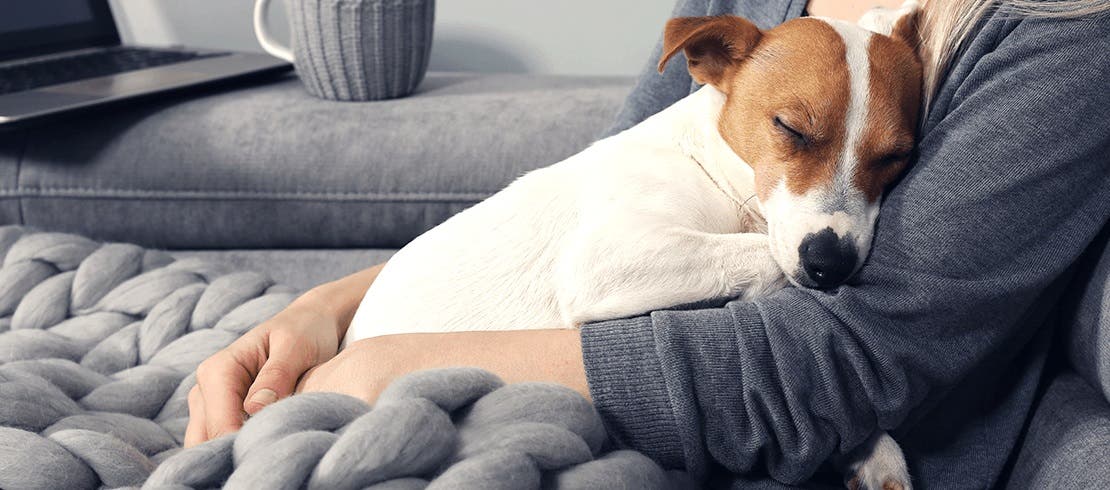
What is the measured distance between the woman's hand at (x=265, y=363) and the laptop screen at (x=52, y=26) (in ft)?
4.52

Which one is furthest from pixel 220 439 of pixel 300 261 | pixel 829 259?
pixel 300 261

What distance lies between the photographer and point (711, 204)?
3.09 ft

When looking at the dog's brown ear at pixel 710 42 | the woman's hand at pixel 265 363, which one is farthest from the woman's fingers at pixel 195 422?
the dog's brown ear at pixel 710 42

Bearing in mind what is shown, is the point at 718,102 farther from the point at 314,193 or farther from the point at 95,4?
the point at 95,4

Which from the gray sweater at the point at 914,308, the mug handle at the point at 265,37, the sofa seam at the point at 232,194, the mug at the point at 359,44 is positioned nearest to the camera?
the gray sweater at the point at 914,308

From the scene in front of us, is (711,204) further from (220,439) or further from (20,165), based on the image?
(20,165)

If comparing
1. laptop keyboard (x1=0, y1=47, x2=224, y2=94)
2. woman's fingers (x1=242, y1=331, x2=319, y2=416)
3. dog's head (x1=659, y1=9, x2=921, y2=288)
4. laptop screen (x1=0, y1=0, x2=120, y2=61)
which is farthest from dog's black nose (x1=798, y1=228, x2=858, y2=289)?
laptop screen (x1=0, y1=0, x2=120, y2=61)

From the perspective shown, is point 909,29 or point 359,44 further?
point 359,44

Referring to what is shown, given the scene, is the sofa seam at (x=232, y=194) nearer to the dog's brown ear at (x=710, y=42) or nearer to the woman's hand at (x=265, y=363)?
the woman's hand at (x=265, y=363)

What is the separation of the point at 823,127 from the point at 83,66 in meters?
1.73

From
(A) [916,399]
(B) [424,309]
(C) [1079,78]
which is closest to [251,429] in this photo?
(B) [424,309]

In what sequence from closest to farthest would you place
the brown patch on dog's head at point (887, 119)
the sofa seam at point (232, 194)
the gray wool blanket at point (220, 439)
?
1. the gray wool blanket at point (220, 439)
2. the brown patch on dog's head at point (887, 119)
3. the sofa seam at point (232, 194)

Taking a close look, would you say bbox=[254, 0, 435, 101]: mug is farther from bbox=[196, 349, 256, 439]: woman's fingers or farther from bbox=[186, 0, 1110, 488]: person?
bbox=[186, 0, 1110, 488]: person

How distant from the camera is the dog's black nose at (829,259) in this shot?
786 millimetres
